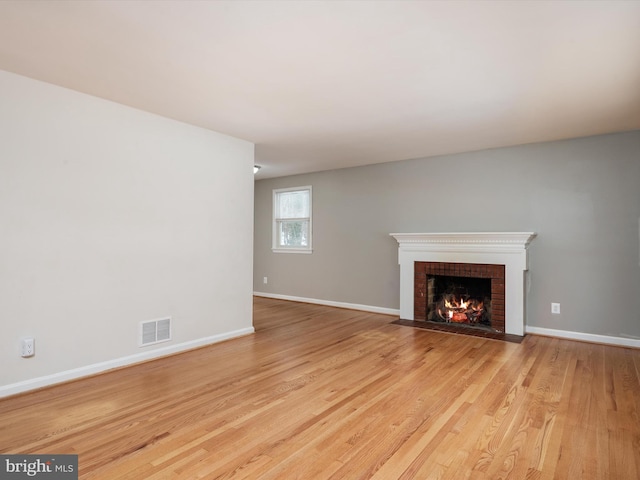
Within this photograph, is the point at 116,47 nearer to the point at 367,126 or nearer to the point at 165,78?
the point at 165,78

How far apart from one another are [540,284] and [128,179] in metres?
4.58

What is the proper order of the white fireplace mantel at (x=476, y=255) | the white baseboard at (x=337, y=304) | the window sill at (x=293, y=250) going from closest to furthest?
the white fireplace mantel at (x=476, y=255)
the white baseboard at (x=337, y=304)
the window sill at (x=293, y=250)

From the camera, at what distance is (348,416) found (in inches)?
94.7

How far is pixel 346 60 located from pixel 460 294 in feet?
12.1

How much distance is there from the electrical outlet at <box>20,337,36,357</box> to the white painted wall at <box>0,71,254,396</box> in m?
0.04

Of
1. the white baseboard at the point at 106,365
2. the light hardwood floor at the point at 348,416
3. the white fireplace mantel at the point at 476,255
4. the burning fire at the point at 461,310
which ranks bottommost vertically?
the light hardwood floor at the point at 348,416

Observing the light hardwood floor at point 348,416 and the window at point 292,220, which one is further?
the window at point 292,220

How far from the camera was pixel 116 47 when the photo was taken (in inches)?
92.4

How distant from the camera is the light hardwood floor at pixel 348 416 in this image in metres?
1.89

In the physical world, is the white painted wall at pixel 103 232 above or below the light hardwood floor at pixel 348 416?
above

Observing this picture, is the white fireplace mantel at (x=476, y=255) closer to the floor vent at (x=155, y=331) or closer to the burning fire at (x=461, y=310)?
the burning fire at (x=461, y=310)

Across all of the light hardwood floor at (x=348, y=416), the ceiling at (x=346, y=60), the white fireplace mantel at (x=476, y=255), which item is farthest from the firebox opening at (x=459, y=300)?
the ceiling at (x=346, y=60)

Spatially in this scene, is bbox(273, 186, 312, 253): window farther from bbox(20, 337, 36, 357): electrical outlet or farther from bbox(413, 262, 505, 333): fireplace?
bbox(20, 337, 36, 357): electrical outlet

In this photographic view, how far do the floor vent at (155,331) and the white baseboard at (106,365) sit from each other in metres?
0.09
